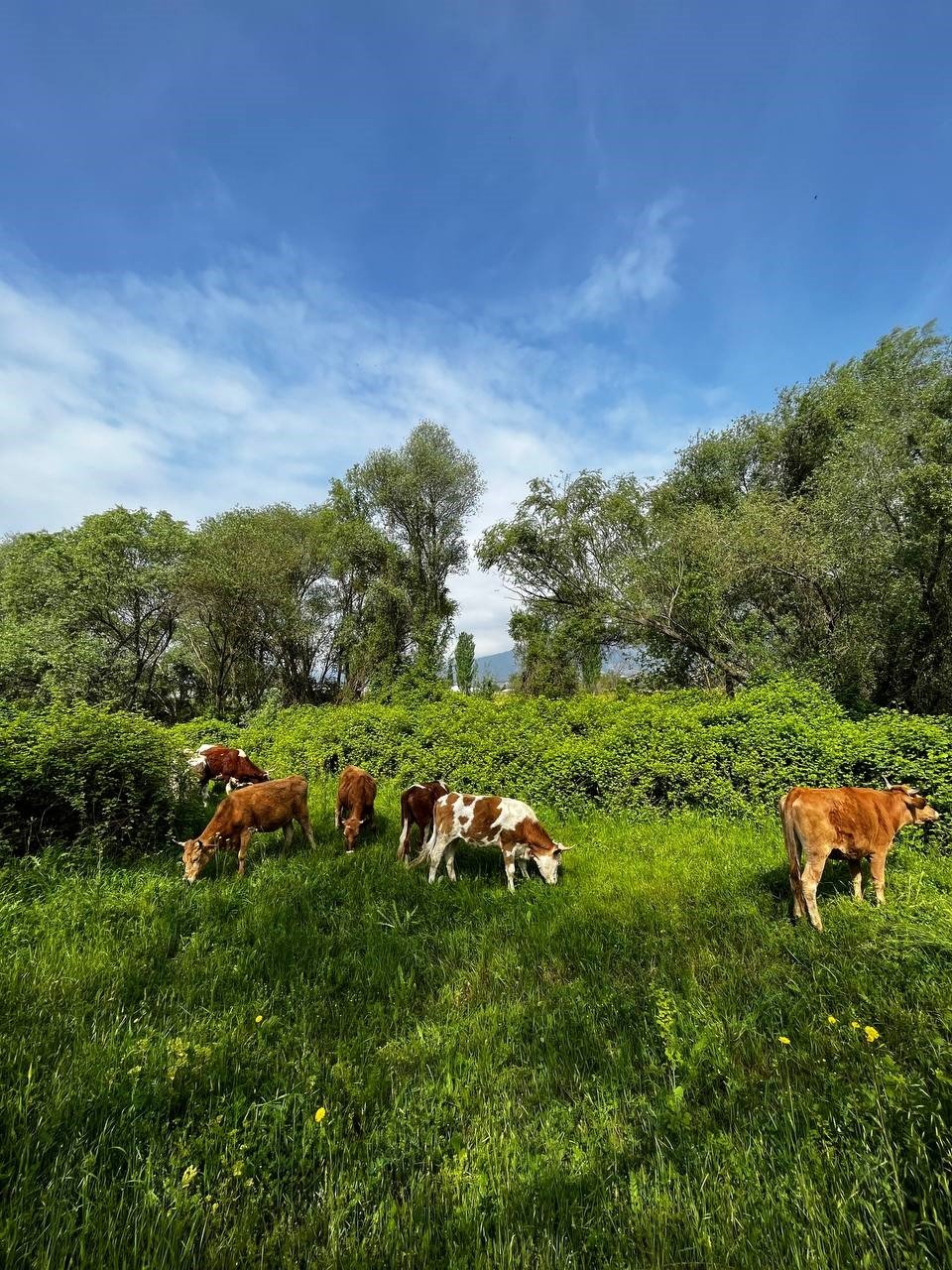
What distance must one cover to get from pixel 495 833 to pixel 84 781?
18.1 feet

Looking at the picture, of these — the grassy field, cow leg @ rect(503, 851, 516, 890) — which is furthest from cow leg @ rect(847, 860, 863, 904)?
cow leg @ rect(503, 851, 516, 890)

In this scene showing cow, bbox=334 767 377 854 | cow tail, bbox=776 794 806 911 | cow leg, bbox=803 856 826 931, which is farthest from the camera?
cow, bbox=334 767 377 854

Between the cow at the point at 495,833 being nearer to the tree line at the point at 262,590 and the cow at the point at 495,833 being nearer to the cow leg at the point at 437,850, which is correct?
the cow leg at the point at 437,850

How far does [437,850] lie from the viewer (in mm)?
6934

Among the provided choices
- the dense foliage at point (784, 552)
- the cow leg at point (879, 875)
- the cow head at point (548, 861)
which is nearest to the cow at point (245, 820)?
the cow head at point (548, 861)

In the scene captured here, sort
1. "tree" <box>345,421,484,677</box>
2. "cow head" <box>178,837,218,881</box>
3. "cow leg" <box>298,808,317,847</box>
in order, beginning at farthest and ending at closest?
"tree" <box>345,421,484,677</box>, "cow leg" <box>298,808,317,847</box>, "cow head" <box>178,837,218,881</box>

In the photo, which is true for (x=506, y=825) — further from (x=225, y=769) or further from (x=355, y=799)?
(x=225, y=769)

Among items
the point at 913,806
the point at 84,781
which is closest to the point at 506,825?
the point at 913,806

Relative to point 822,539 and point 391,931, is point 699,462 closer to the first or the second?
point 822,539

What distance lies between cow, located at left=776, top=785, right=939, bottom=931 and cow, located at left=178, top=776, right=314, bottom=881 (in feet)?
22.0

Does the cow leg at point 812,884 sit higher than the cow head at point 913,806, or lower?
lower

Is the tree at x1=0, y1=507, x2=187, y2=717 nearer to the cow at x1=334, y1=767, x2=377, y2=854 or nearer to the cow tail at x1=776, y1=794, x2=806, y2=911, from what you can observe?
the cow at x1=334, y1=767, x2=377, y2=854

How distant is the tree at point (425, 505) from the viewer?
30.9 metres

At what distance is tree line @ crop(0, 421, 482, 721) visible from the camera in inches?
912
